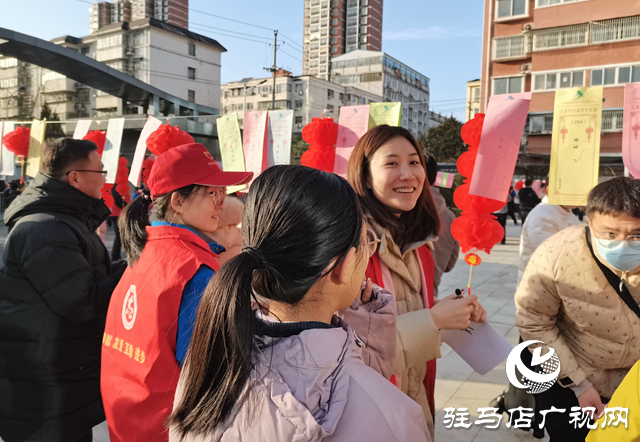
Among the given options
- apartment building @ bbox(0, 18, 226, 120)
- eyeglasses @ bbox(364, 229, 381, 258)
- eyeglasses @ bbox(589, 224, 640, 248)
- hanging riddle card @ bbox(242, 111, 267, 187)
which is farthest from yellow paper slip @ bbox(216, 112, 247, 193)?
apartment building @ bbox(0, 18, 226, 120)

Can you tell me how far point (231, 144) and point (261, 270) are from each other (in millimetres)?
3953

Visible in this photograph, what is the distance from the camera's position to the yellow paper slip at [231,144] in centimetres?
454

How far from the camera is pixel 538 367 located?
2.00m

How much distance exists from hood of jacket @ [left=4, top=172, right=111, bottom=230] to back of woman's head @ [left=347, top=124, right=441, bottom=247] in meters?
1.36

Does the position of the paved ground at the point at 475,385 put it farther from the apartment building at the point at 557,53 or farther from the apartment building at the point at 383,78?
the apartment building at the point at 383,78

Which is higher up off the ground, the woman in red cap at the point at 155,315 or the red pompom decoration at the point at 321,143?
the red pompom decoration at the point at 321,143

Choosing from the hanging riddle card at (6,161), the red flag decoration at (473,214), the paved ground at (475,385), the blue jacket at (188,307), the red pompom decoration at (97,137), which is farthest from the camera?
the hanging riddle card at (6,161)

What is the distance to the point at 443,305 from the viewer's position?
156 centimetres

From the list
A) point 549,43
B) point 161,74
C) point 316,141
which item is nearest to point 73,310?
point 316,141

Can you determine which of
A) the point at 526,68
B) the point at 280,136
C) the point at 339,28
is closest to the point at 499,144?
the point at 280,136

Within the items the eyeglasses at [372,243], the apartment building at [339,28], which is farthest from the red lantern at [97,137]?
the apartment building at [339,28]

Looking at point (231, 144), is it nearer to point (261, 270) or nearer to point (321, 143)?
point (321, 143)

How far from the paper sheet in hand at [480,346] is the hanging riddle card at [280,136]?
3403mm

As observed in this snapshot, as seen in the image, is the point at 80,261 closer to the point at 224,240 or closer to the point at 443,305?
the point at 224,240
